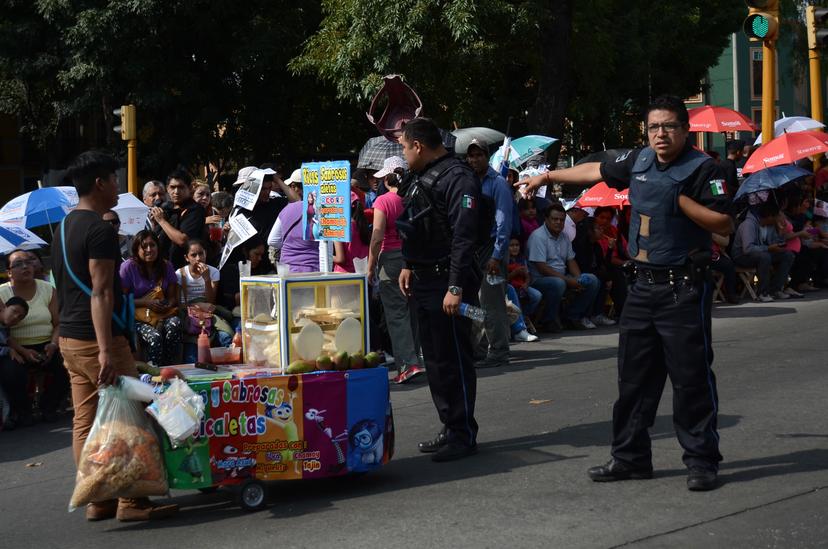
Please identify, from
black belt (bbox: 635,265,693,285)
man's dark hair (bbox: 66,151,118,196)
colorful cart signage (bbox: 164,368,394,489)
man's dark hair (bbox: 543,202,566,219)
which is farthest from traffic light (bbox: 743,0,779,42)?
man's dark hair (bbox: 66,151,118,196)

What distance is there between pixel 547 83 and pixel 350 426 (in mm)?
14533


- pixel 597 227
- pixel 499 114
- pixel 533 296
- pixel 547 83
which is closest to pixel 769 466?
pixel 533 296

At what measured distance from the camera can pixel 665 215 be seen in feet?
20.4

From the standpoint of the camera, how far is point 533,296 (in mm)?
13359

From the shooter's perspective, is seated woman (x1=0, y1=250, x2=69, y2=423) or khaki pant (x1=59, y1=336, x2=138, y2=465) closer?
khaki pant (x1=59, y1=336, x2=138, y2=465)

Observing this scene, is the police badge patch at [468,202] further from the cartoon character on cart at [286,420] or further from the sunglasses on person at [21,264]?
the sunglasses on person at [21,264]

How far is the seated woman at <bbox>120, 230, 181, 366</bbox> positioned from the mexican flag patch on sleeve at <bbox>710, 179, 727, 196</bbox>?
5.81 metres

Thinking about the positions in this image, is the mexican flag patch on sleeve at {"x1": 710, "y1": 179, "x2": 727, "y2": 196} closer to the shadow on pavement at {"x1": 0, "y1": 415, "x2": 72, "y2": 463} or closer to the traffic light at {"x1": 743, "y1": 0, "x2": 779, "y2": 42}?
the shadow on pavement at {"x1": 0, "y1": 415, "x2": 72, "y2": 463}

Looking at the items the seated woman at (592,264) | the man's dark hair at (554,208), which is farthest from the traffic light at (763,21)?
the man's dark hair at (554,208)

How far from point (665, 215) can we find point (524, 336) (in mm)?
6791

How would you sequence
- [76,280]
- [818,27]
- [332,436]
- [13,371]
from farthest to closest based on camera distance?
[818,27], [13,371], [332,436], [76,280]

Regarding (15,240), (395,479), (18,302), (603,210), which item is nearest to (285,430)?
(395,479)

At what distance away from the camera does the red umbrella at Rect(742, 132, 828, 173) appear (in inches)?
639

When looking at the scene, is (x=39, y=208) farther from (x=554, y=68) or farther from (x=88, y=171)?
(x=554, y=68)
